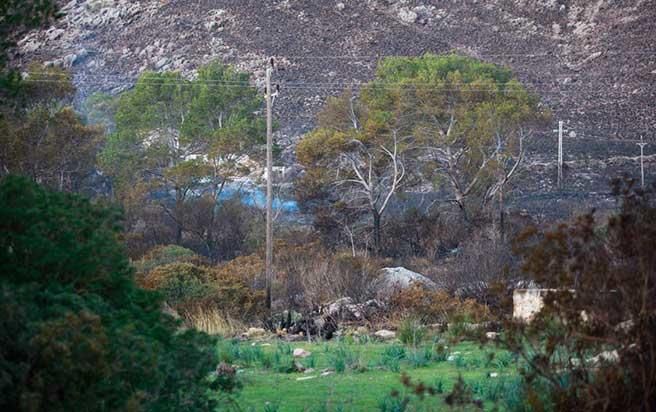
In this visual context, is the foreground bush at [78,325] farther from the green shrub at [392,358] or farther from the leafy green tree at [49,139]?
the leafy green tree at [49,139]

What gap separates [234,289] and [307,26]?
158 feet

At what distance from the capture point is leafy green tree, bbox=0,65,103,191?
40094 mm

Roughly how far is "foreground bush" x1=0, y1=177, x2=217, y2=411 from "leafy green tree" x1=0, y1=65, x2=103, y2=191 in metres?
30.8

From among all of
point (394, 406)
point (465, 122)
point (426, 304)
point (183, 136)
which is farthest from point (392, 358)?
point (183, 136)

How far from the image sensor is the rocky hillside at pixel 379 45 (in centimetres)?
6969

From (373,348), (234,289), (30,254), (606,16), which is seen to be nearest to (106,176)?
(234,289)

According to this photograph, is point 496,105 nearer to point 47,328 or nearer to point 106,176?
point 106,176

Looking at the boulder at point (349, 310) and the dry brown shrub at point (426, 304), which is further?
the boulder at point (349, 310)

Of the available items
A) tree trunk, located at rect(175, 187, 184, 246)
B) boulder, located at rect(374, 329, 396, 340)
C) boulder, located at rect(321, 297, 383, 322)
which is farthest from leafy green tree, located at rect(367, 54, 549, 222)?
boulder, located at rect(374, 329, 396, 340)

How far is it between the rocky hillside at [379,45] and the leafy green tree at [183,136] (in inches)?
367

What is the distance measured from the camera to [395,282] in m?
31.6

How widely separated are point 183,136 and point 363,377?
136ft

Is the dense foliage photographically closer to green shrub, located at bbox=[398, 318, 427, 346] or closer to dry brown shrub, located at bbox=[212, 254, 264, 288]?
green shrub, located at bbox=[398, 318, 427, 346]

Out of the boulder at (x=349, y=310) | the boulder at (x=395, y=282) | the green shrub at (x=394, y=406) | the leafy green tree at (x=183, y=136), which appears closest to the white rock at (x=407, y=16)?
the leafy green tree at (x=183, y=136)
